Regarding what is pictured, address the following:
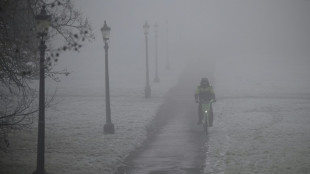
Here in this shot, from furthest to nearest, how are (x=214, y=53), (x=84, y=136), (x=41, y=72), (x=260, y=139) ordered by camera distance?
(x=214, y=53)
(x=84, y=136)
(x=260, y=139)
(x=41, y=72)

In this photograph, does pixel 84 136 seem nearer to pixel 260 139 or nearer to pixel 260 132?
pixel 260 139

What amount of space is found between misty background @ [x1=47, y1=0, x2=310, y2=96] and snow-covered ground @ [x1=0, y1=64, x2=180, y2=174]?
231 inches

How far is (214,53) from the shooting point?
267ft

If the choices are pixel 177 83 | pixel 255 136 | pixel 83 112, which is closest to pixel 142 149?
pixel 255 136

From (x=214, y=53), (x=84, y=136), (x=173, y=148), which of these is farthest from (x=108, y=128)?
(x=214, y=53)

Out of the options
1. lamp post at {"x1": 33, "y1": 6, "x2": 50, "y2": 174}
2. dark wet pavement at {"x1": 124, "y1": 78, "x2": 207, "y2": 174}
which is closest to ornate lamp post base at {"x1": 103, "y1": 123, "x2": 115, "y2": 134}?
dark wet pavement at {"x1": 124, "y1": 78, "x2": 207, "y2": 174}

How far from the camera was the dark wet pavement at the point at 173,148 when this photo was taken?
14.4 metres

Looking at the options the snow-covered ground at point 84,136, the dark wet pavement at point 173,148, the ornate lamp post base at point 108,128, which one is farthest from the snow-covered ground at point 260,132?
the ornate lamp post base at point 108,128

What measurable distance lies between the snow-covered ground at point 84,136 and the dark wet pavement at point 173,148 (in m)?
0.69

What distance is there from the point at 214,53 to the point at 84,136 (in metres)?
64.1

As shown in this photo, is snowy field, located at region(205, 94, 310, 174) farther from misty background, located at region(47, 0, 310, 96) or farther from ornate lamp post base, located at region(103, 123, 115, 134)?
misty background, located at region(47, 0, 310, 96)

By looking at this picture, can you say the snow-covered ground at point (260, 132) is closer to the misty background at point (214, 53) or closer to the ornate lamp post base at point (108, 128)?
the misty background at point (214, 53)

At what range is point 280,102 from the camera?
1195 inches

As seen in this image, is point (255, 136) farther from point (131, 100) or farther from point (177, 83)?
point (177, 83)
